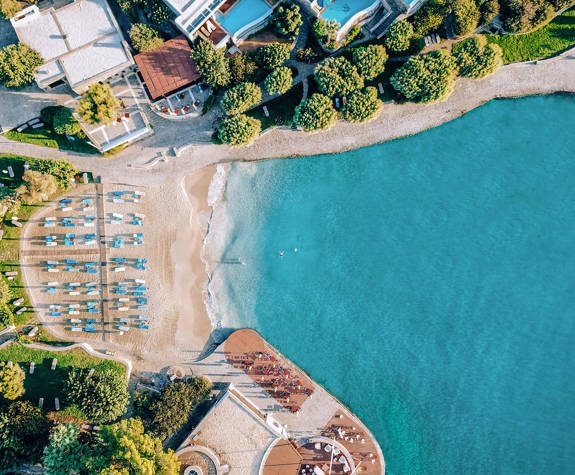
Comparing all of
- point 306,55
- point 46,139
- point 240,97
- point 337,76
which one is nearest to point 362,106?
point 337,76

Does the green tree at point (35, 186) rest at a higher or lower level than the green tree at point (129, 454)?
higher

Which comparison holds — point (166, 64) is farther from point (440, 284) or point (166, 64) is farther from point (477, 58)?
point (440, 284)

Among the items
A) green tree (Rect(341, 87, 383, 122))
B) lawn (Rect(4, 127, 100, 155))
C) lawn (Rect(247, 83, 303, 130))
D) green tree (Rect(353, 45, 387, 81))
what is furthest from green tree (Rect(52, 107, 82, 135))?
green tree (Rect(353, 45, 387, 81))

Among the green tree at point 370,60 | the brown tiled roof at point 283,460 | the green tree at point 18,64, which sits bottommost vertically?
the brown tiled roof at point 283,460

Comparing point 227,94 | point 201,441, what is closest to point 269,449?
point 201,441

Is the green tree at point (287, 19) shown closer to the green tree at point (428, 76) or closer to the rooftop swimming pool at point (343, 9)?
the rooftop swimming pool at point (343, 9)

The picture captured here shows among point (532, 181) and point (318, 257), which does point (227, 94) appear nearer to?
point (318, 257)

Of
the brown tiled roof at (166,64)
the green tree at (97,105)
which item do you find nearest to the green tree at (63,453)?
the green tree at (97,105)
